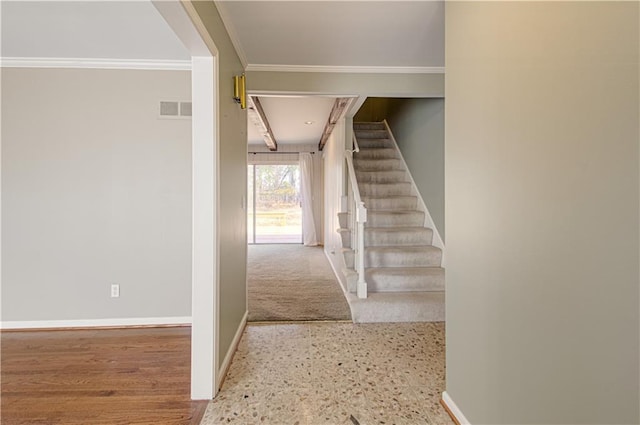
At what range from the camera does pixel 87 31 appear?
2.08m

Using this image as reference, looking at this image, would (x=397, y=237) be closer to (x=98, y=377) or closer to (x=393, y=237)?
(x=393, y=237)

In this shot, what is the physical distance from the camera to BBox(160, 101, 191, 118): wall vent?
2.59 metres

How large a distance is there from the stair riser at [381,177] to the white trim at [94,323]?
2.78 m

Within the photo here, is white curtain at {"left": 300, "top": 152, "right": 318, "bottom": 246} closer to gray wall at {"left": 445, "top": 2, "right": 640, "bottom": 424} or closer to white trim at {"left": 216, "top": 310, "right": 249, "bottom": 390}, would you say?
white trim at {"left": 216, "top": 310, "right": 249, "bottom": 390}

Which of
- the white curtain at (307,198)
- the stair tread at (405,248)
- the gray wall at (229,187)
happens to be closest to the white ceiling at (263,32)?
the gray wall at (229,187)

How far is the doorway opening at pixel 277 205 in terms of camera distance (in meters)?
6.99

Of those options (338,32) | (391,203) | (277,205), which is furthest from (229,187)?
(277,205)

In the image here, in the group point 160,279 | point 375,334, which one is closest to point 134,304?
point 160,279

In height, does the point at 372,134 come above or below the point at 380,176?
above

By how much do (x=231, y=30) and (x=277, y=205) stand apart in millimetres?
5215

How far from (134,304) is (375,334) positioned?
213 centimetres

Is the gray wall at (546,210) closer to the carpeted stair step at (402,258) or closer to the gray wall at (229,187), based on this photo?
the gray wall at (229,187)

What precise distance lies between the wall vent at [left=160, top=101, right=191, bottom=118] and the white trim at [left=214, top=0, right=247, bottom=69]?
2.18 feet

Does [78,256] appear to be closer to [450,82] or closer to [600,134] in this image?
[450,82]
